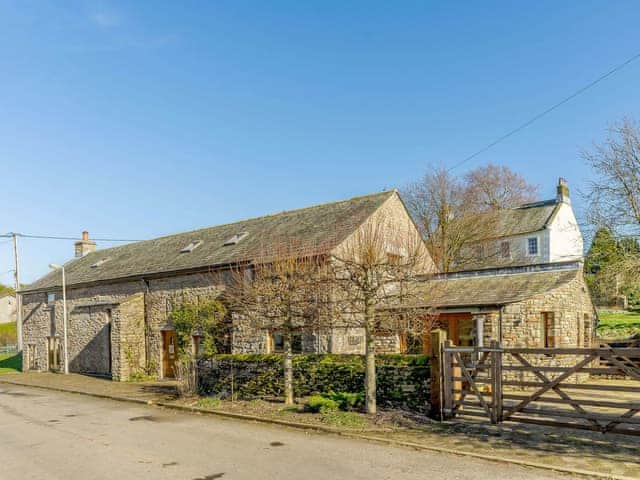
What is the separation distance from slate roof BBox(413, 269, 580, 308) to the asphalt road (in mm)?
8080

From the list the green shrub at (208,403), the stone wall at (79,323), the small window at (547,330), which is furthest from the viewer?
the stone wall at (79,323)

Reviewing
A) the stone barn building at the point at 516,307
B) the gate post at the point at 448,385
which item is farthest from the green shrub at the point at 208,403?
the stone barn building at the point at 516,307

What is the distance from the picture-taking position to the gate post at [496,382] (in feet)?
33.6

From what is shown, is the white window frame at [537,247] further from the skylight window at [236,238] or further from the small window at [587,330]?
the skylight window at [236,238]

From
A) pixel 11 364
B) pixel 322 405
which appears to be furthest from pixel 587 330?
pixel 11 364

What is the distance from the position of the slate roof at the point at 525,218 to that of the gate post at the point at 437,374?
88.7ft

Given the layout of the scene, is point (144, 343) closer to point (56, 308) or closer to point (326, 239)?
point (56, 308)

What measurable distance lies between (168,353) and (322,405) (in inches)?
506

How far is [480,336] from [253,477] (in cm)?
1157

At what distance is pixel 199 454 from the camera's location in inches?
364

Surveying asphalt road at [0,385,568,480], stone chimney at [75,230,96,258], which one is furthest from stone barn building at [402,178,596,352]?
stone chimney at [75,230,96,258]

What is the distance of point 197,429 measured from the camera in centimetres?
1155

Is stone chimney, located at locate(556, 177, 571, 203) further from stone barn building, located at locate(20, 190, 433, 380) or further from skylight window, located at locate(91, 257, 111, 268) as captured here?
skylight window, located at locate(91, 257, 111, 268)

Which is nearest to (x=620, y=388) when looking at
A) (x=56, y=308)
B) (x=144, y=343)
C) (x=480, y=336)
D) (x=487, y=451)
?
(x=487, y=451)
